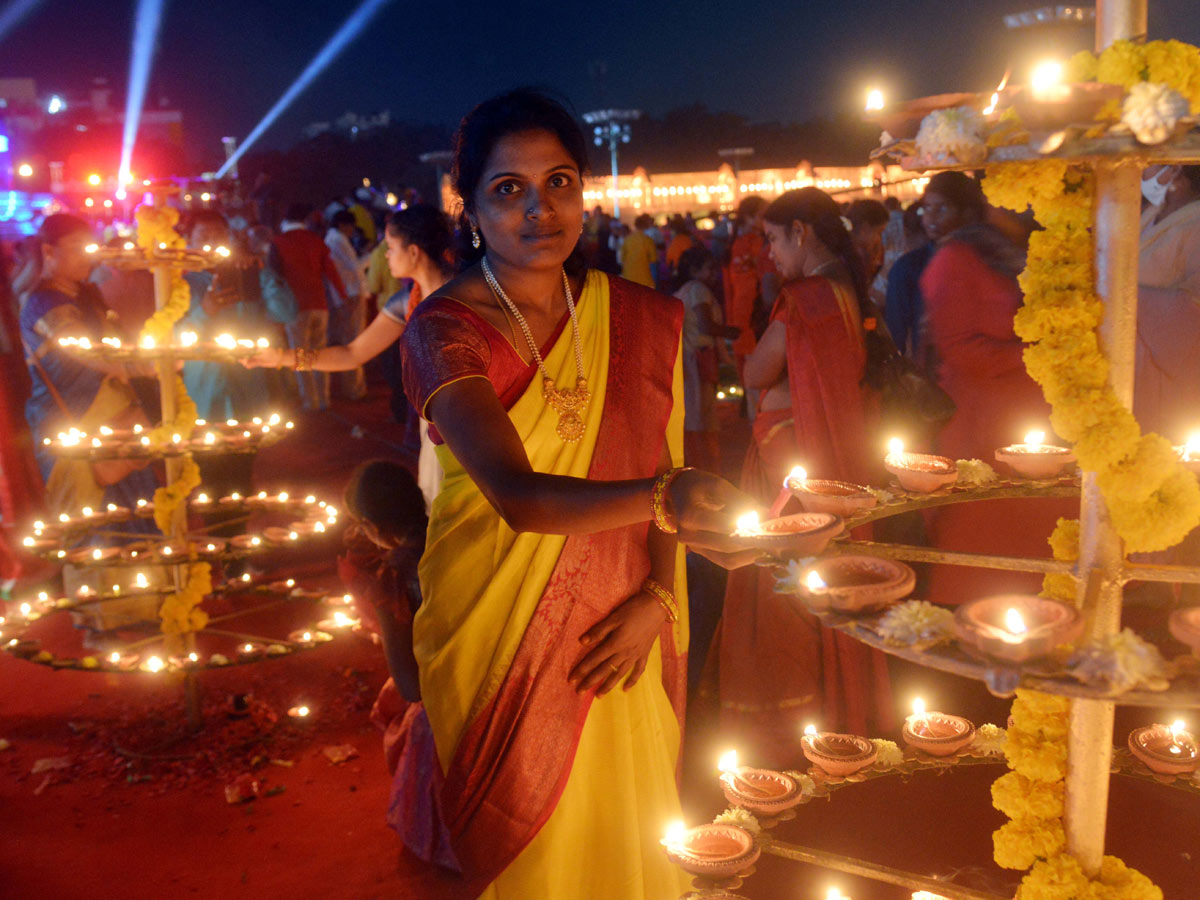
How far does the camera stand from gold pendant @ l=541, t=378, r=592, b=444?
2023 millimetres

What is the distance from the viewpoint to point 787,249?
12.8ft

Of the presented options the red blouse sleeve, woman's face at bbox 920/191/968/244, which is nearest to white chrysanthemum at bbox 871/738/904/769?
the red blouse sleeve

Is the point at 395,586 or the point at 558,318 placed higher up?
the point at 558,318

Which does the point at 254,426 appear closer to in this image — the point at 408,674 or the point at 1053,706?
the point at 408,674

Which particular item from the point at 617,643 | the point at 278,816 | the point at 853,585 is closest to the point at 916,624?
the point at 853,585

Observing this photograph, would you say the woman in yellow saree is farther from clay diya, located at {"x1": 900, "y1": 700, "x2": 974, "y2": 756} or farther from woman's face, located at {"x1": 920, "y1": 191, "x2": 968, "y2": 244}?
woman's face, located at {"x1": 920, "y1": 191, "x2": 968, "y2": 244}

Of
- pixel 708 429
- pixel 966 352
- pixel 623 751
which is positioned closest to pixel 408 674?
pixel 623 751

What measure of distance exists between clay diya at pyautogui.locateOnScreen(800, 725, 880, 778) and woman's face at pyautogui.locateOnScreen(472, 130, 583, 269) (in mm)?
1259

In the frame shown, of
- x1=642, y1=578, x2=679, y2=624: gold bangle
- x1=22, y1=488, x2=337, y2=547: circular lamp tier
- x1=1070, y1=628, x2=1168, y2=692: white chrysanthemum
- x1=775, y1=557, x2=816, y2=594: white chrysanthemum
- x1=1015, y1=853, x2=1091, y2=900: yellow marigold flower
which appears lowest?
x1=1015, y1=853, x2=1091, y2=900: yellow marigold flower

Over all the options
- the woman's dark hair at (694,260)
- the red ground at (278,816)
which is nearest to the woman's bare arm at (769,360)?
the red ground at (278,816)

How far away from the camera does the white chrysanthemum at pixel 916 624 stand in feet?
4.10

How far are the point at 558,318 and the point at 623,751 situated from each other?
38.7 inches

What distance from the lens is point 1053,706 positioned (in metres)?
1.61

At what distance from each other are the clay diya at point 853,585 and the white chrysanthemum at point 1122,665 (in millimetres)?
267
